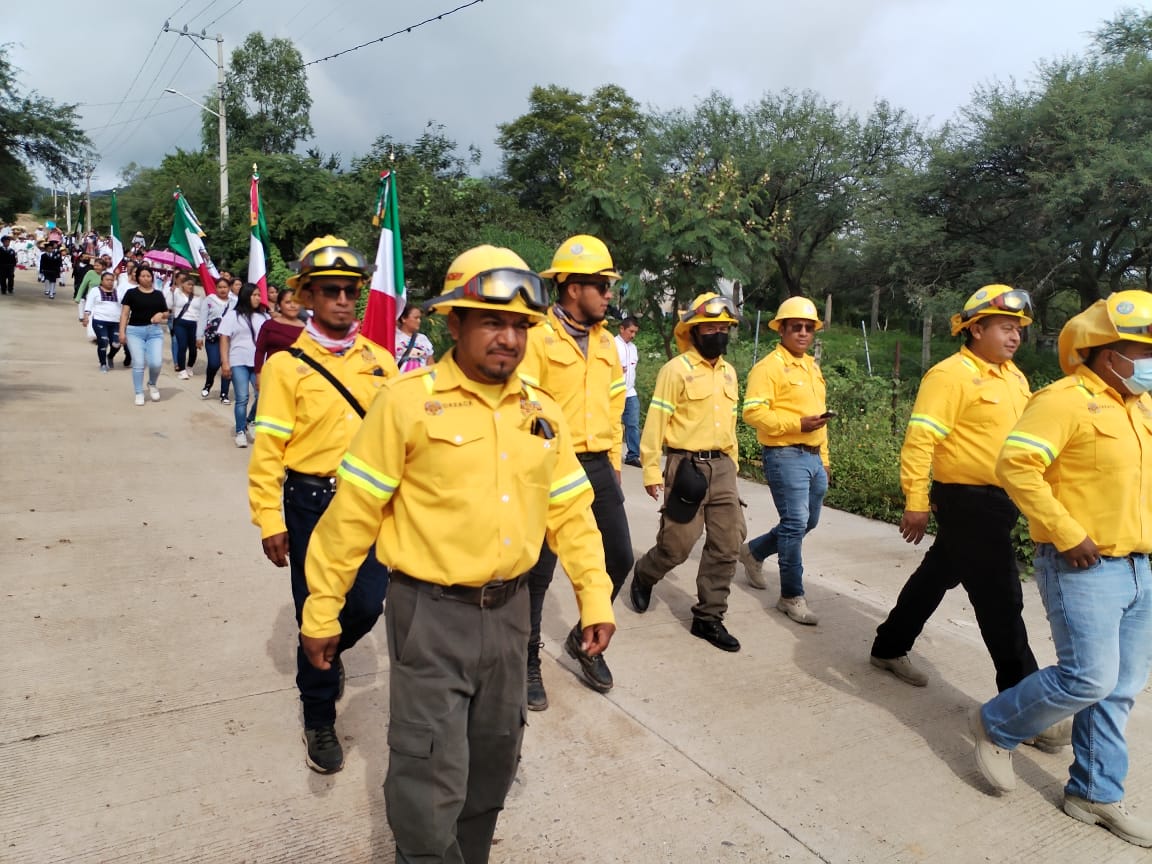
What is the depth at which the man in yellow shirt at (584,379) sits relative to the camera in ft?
13.0

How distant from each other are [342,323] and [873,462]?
621cm

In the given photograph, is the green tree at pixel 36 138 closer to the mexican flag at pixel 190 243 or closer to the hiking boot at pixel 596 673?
the mexican flag at pixel 190 243

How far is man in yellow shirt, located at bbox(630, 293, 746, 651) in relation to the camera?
4.78 metres

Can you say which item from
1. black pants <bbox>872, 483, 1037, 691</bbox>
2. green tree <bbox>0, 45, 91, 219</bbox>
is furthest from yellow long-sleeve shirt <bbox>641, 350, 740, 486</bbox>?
green tree <bbox>0, 45, 91, 219</bbox>

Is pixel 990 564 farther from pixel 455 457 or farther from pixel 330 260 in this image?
pixel 330 260

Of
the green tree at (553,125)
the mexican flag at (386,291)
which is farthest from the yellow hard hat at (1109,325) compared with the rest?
the green tree at (553,125)

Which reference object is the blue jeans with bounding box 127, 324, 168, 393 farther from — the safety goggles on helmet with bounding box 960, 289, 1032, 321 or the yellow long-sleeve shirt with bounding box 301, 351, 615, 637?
the safety goggles on helmet with bounding box 960, 289, 1032, 321

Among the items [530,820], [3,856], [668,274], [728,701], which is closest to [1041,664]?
[728,701]

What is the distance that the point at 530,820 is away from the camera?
3.05m

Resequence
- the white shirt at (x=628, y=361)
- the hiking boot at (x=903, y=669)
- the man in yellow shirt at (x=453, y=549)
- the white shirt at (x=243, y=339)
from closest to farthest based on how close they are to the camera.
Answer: the man in yellow shirt at (x=453, y=549) < the hiking boot at (x=903, y=669) < the white shirt at (x=243, y=339) < the white shirt at (x=628, y=361)

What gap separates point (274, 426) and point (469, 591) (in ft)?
4.38

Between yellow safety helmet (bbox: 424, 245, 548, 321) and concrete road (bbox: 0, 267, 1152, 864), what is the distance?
181 cm

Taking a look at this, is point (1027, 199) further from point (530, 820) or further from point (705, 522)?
point (530, 820)

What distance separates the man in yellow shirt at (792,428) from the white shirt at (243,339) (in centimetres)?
602
